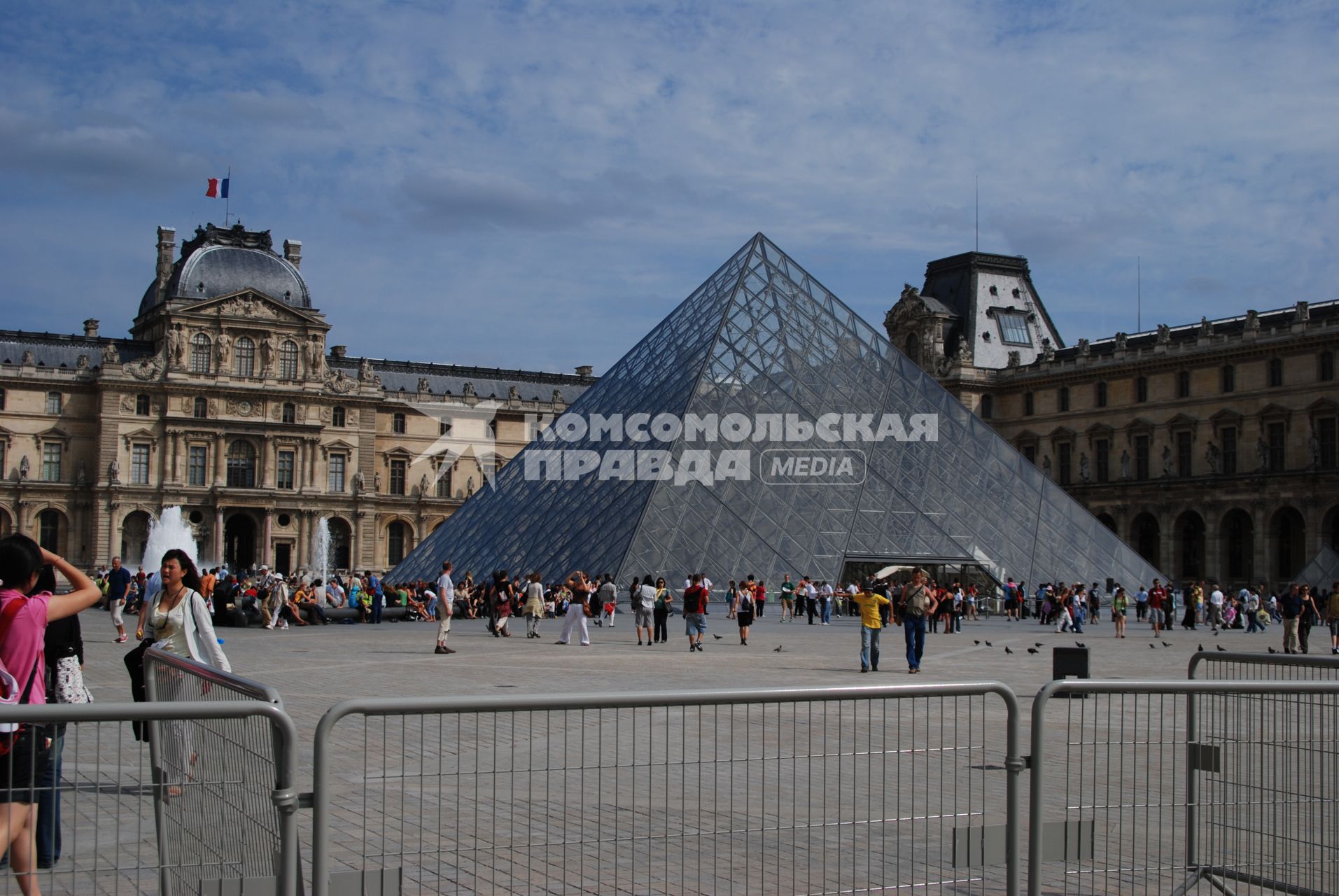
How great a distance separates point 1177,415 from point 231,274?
42.0m

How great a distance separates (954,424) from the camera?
33500mm

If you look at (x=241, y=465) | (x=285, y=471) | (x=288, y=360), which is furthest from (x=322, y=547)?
(x=288, y=360)

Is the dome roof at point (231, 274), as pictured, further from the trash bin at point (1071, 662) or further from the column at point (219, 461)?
the trash bin at point (1071, 662)

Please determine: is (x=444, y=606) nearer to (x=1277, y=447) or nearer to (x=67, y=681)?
(x=67, y=681)

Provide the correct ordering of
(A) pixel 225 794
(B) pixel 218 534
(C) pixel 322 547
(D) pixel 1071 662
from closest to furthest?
(A) pixel 225 794, (D) pixel 1071 662, (B) pixel 218 534, (C) pixel 322 547

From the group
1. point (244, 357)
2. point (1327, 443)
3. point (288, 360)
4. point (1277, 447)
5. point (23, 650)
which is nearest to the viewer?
point (23, 650)

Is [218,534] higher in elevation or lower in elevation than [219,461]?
lower

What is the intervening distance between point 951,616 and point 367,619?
455 inches

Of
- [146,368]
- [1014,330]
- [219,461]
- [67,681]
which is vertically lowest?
[67,681]

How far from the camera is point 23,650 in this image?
197 inches

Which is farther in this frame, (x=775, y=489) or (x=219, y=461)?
(x=219, y=461)

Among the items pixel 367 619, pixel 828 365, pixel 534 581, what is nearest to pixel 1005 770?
pixel 534 581

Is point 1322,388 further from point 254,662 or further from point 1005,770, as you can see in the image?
point 1005,770

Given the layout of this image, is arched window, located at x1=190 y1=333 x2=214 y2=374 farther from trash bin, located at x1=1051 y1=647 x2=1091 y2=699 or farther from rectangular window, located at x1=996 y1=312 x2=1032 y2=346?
trash bin, located at x1=1051 y1=647 x2=1091 y2=699
